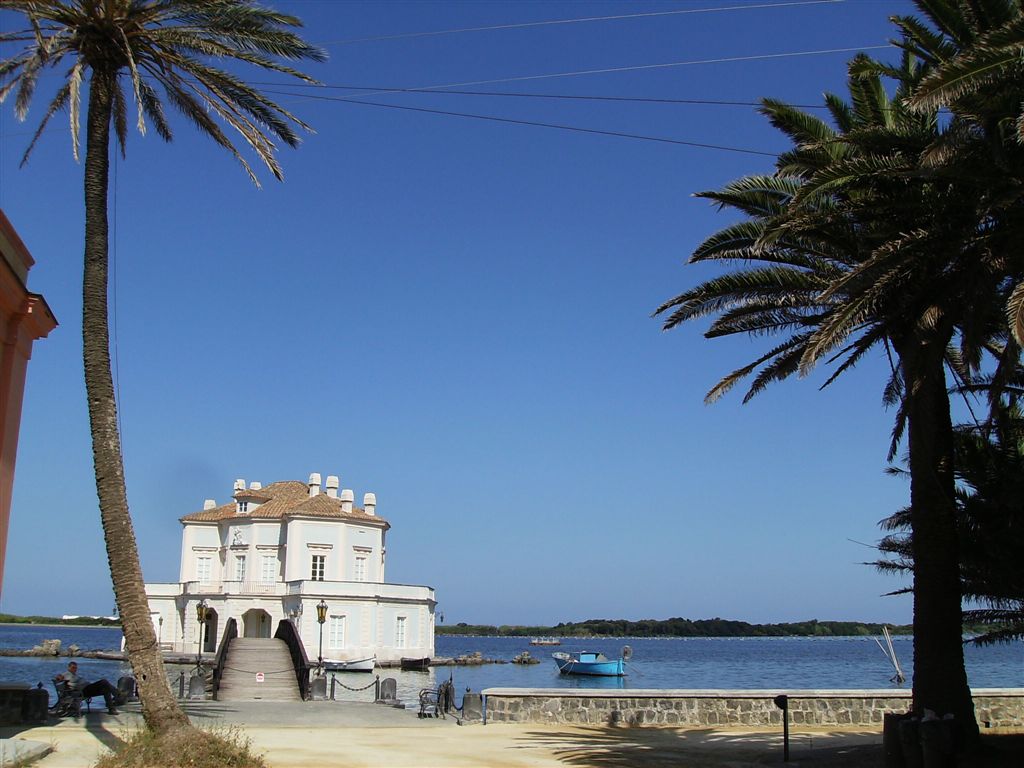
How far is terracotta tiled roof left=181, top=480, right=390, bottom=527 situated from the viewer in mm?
58688

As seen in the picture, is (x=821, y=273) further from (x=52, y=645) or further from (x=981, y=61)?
(x=52, y=645)

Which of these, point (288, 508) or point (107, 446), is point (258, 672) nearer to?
point (107, 446)

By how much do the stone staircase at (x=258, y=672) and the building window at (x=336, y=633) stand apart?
18.6 m

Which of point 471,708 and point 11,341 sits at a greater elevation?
point 11,341

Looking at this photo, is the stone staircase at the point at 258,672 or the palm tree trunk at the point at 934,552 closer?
the palm tree trunk at the point at 934,552

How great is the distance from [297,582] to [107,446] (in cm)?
4315

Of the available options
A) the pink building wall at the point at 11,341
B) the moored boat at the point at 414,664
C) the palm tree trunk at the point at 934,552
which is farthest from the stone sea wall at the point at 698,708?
the moored boat at the point at 414,664

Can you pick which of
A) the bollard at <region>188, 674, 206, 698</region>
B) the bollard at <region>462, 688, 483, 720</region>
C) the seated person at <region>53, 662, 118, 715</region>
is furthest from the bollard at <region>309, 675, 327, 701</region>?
the bollard at <region>462, 688, 483, 720</region>

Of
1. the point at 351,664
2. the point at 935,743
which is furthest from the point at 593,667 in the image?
the point at 935,743

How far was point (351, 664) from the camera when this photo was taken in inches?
2090

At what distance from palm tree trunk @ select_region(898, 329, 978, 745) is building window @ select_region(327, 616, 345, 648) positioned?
44862 mm

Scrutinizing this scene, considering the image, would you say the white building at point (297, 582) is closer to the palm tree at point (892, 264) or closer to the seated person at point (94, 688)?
the seated person at point (94, 688)

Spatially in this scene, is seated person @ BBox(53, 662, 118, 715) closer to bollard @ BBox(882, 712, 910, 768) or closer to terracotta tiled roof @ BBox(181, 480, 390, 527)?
bollard @ BBox(882, 712, 910, 768)

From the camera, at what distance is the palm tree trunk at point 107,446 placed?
43.1 feet
